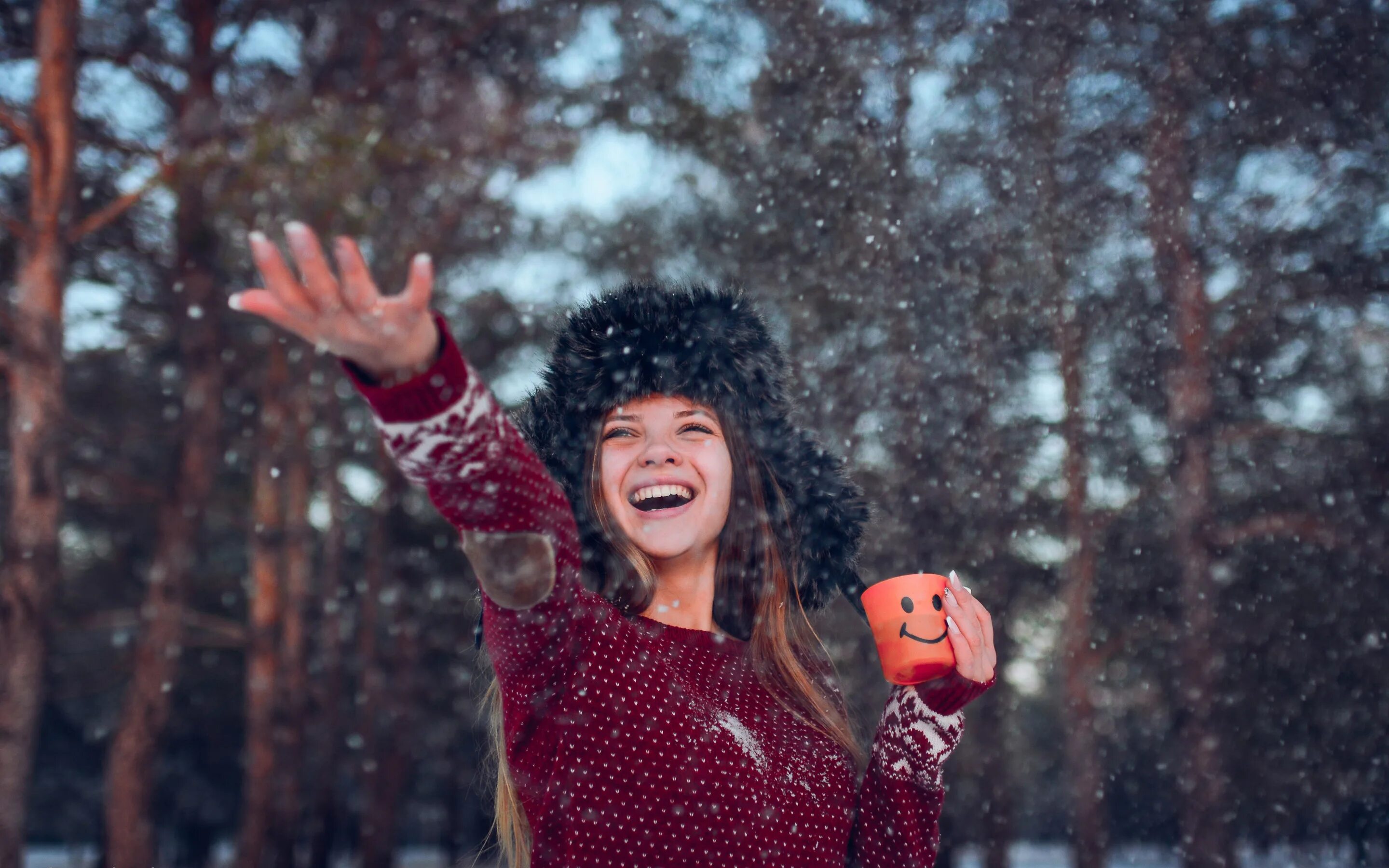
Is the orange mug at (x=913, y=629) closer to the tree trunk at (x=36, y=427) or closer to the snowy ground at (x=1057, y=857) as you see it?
the snowy ground at (x=1057, y=857)

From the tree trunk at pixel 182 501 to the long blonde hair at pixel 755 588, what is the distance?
326 inches

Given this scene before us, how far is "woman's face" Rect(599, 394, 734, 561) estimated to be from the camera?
2070 millimetres

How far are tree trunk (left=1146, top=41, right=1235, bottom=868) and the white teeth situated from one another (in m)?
8.55

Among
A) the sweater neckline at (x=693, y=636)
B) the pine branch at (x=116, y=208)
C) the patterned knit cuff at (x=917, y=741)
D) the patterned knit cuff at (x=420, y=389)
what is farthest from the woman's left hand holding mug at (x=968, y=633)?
the pine branch at (x=116, y=208)

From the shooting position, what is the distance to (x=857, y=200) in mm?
9266

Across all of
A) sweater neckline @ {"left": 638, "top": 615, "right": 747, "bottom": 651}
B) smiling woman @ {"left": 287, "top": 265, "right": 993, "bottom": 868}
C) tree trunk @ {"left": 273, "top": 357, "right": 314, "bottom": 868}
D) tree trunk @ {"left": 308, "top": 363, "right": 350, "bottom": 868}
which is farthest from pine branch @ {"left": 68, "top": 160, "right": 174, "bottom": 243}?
sweater neckline @ {"left": 638, "top": 615, "right": 747, "bottom": 651}

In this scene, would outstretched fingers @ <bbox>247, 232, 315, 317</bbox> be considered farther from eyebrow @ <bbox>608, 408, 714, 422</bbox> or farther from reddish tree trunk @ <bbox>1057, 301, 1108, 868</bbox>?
reddish tree trunk @ <bbox>1057, 301, 1108, 868</bbox>

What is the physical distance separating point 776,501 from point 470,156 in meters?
9.22

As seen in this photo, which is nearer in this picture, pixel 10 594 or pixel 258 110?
pixel 10 594

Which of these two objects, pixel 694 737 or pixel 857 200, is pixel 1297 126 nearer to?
→ pixel 857 200

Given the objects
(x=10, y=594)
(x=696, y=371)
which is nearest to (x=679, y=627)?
(x=696, y=371)

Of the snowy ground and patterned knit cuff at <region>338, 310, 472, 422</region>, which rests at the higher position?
patterned knit cuff at <region>338, 310, 472, 422</region>

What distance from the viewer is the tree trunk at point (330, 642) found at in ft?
44.1

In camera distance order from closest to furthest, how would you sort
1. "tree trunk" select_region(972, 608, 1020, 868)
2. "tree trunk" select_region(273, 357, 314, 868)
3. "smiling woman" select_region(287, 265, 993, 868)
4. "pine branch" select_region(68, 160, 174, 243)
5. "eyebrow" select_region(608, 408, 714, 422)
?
"smiling woman" select_region(287, 265, 993, 868), "eyebrow" select_region(608, 408, 714, 422), "pine branch" select_region(68, 160, 174, 243), "tree trunk" select_region(972, 608, 1020, 868), "tree trunk" select_region(273, 357, 314, 868)
